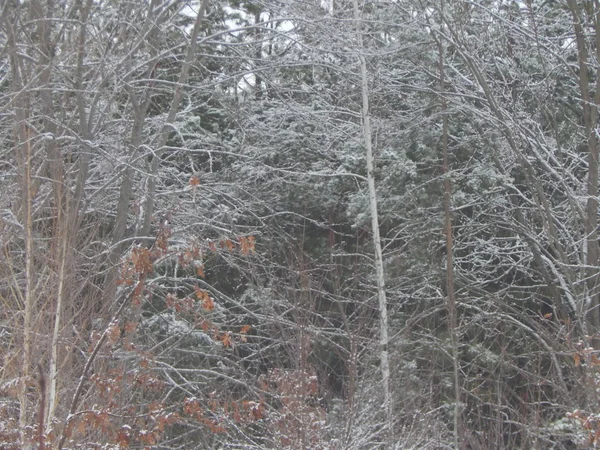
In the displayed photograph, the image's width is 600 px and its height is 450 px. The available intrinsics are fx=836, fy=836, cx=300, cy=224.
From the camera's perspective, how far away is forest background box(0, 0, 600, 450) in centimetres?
551

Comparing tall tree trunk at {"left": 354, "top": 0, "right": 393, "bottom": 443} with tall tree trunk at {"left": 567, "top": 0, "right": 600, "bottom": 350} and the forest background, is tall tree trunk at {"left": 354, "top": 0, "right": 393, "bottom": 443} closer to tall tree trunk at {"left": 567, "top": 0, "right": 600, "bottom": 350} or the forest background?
the forest background

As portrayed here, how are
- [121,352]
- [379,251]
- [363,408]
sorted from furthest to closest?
[379,251], [363,408], [121,352]

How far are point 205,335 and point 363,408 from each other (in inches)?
200

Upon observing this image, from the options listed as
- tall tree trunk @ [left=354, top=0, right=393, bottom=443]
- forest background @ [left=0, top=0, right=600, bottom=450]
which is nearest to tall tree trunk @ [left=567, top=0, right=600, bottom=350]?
forest background @ [left=0, top=0, right=600, bottom=450]

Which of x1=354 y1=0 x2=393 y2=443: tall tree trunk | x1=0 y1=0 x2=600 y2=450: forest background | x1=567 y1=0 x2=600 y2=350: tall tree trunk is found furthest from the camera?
x1=354 y1=0 x2=393 y2=443: tall tree trunk

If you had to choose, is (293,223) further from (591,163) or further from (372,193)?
(591,163)

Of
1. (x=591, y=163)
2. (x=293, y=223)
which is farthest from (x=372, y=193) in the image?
(x=591, y=163)

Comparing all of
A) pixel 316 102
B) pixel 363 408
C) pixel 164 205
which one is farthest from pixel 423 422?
pixel 316 102

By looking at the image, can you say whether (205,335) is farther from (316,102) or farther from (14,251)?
(14,251)

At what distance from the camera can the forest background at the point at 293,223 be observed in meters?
5.51

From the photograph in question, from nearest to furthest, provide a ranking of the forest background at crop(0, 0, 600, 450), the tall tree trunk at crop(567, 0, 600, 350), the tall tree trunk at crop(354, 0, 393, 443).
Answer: the forest background at crop(0, 0, 600, 450) < the tall tree trunk at crop(567, 0, 600, 350) < the tall tree trunk at crop(354, 0, 393, 443)

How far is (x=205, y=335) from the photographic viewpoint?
39.9 feet

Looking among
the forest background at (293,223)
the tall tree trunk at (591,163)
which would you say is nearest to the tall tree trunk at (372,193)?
the forest background at (293,223)

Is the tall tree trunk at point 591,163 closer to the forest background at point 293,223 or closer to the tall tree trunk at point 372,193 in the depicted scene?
the forest background at point 293,223
